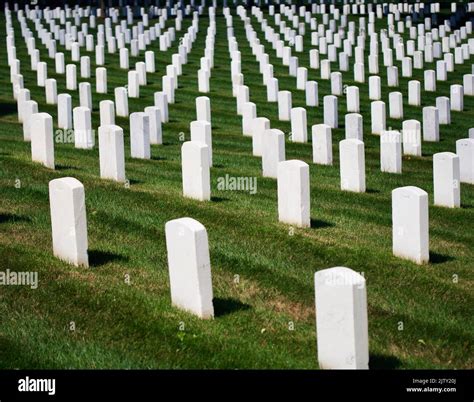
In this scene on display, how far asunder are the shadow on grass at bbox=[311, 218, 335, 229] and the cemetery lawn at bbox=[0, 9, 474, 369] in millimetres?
35

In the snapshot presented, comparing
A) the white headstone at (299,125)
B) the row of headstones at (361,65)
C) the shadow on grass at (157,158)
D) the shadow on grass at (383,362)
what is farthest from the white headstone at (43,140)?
the row of headstones at (361,65)

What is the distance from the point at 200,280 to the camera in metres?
9.81

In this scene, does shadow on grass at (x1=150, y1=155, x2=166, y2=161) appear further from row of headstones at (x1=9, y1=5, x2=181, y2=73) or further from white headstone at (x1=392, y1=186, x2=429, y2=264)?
row of headstones at (x1=9, y1=5, x2=181, y2=73)

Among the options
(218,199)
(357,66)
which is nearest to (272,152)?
(218,199)

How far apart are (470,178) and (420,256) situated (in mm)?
5673

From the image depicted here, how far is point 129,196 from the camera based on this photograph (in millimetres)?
14547

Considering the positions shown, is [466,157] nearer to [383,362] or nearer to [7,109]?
[383,362]

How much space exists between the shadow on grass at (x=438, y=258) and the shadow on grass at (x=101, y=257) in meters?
3.20

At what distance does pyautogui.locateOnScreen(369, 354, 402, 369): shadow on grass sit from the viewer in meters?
8.95

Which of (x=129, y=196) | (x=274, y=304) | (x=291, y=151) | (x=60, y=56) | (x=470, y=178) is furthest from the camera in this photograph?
(x=60, y=56)

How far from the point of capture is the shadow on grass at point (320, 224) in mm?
13477

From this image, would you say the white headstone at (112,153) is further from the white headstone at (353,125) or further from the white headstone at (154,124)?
the white headstone at (353,125)

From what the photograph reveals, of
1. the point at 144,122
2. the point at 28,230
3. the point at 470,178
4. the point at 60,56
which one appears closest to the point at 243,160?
the point at 144,122
